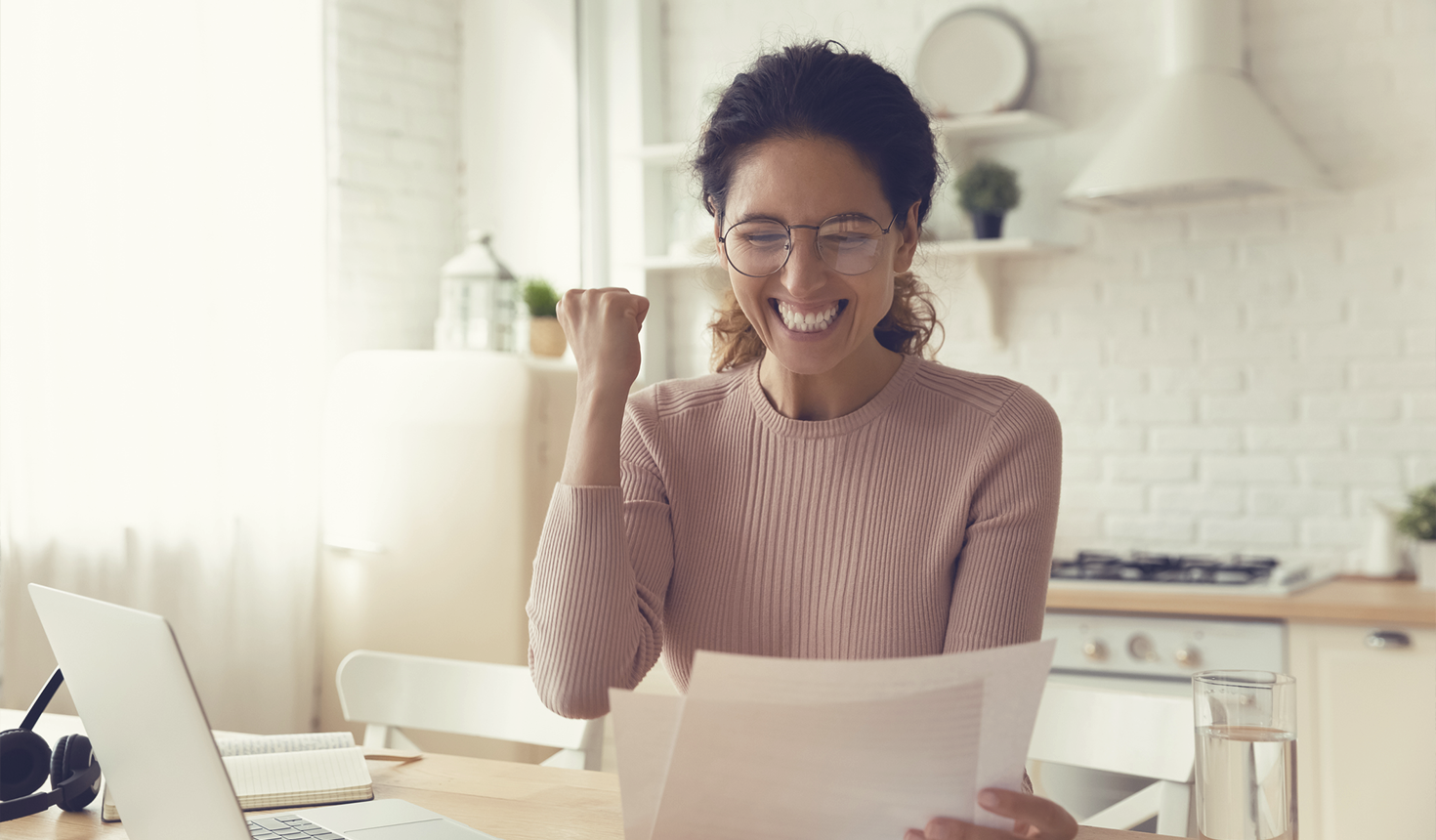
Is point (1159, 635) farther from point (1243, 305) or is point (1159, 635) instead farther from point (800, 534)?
point (800, 534)

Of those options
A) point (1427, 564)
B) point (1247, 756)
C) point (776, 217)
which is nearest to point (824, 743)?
point (1247, 756)

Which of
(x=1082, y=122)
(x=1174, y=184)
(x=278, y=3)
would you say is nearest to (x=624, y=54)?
(x=278, y=3)

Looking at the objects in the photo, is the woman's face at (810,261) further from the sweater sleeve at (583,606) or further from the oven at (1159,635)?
the oven at (1159,635)

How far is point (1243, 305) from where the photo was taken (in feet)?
9.65

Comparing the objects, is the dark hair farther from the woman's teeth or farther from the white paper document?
the white paper document

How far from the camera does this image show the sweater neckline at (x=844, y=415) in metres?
1.31

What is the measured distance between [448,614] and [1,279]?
3.80 ft

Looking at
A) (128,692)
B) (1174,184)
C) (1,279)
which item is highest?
(1174,184)

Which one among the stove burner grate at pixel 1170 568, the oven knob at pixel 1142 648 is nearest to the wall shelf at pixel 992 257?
the stove burner grate at pixel 1170 568

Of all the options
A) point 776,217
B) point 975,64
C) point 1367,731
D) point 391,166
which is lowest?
point 1367,731

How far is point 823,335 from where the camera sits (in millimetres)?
1166

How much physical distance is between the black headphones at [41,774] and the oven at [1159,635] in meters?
1.64

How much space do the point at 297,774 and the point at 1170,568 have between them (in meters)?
2.08

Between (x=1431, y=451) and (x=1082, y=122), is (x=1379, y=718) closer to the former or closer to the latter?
(x=1431, y=451)
